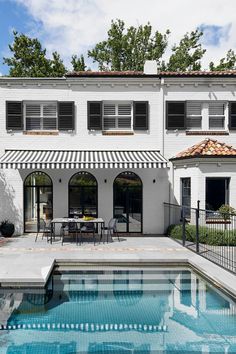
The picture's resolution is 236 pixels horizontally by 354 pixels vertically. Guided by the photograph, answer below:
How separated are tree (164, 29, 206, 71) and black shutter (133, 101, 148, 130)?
2734 cm

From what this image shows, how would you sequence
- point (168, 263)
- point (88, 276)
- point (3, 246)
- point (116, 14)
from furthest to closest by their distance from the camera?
point (116, 14), point (3, 246), point (168, 263), point (88, 276)

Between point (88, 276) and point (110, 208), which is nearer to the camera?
point (88, 276)

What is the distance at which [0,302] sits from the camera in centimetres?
1338

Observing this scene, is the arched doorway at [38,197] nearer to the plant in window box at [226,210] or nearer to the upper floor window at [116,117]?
the upper floor window at [116,117]

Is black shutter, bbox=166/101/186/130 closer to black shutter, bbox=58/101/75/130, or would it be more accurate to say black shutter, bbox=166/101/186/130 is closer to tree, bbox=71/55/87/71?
black shutter, bbox=58/101/75/130

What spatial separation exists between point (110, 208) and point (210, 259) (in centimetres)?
1063

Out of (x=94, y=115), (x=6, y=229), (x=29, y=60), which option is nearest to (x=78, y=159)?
(x=94, y=115)

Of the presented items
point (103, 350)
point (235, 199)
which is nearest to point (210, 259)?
point (235, 199)

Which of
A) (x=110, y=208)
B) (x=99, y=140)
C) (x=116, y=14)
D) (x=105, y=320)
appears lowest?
(x=105, y=320)

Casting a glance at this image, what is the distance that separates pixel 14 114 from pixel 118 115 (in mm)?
8019

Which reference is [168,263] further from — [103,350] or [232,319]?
[103,350]

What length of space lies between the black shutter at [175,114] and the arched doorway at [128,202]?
505 cm

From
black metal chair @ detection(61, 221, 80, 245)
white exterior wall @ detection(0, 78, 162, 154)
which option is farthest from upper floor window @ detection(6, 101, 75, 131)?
black metal chair @ detection(61, 221, 80, 245)

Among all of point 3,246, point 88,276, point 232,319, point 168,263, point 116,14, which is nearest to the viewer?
point 232,319
